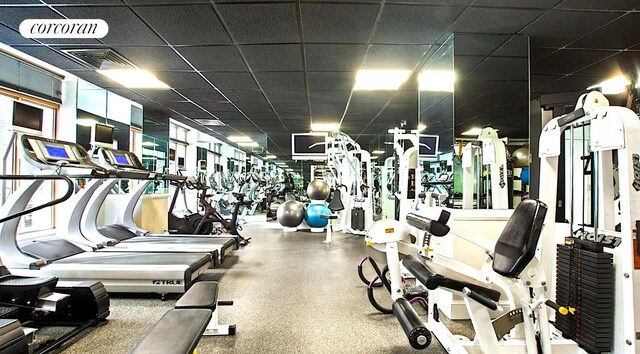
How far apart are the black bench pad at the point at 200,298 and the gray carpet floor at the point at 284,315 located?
0.36 metres

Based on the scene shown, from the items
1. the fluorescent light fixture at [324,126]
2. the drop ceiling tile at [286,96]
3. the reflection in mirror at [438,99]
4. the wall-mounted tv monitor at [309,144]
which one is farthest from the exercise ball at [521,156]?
the wall-mounted tv monitor at [309,144]

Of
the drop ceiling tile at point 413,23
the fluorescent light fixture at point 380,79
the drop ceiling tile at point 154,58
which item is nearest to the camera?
the drop ceiling tile at point 413,23

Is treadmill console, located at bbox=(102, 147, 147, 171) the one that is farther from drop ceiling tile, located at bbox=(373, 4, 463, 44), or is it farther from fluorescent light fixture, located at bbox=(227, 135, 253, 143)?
fluorescent light fixture, located at bbox=(227, 135, 253, 143)

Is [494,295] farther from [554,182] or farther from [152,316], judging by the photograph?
[152,316]

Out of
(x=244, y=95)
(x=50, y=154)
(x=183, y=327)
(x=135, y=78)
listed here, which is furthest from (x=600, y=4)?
(x=135, y=78)

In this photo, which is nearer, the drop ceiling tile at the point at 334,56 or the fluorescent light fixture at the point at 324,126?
the drop ceiling tile at the point at 334,56

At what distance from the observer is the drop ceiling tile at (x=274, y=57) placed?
382 cm

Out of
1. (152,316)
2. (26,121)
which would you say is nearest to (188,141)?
(26,121)

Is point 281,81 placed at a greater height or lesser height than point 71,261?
greater

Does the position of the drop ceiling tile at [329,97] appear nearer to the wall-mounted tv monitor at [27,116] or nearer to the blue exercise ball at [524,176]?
the blue exercise ball at [524,176]

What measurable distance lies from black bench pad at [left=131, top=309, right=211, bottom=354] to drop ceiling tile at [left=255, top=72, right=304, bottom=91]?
367 cm

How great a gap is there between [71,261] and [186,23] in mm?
2625

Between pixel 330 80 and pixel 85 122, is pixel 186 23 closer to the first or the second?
pixel 330 80

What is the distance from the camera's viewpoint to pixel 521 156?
12.1 feet
